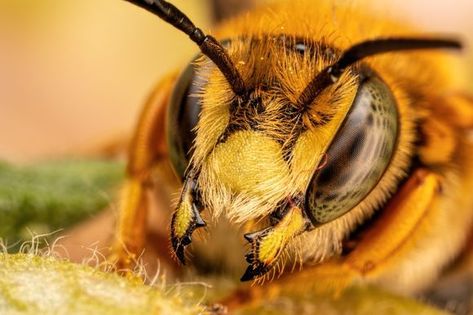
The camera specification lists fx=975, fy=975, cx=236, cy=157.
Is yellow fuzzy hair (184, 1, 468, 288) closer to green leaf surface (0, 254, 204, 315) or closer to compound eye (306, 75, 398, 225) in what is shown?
compound eye (306, 75, 398, 225)

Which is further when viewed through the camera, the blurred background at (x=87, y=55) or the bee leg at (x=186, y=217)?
the blurred background at (x=87, y=55)

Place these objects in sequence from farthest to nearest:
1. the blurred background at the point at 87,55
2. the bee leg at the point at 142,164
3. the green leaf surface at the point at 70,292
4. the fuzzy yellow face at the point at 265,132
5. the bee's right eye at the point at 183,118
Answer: the blurred background at the point at 87,55 < the bee leg at the point at 142,164 < the bee's right eye at the point at 183,118 < the fuzzy yellow face at the point at 265,132 < the green leaf surface at the point at 70,292

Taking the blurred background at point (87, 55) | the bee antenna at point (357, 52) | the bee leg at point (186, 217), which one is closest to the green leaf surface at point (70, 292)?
the bee leg at point (186, 217)

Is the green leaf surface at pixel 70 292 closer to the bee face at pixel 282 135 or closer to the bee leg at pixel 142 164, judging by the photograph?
the bee face at pixel 282 135

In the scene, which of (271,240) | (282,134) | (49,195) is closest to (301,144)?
(282,134)

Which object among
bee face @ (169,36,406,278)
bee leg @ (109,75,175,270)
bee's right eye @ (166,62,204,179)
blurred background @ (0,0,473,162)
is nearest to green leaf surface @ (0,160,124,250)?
bee leg @ (109,75,175,270)

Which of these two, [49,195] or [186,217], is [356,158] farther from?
[49,195]
